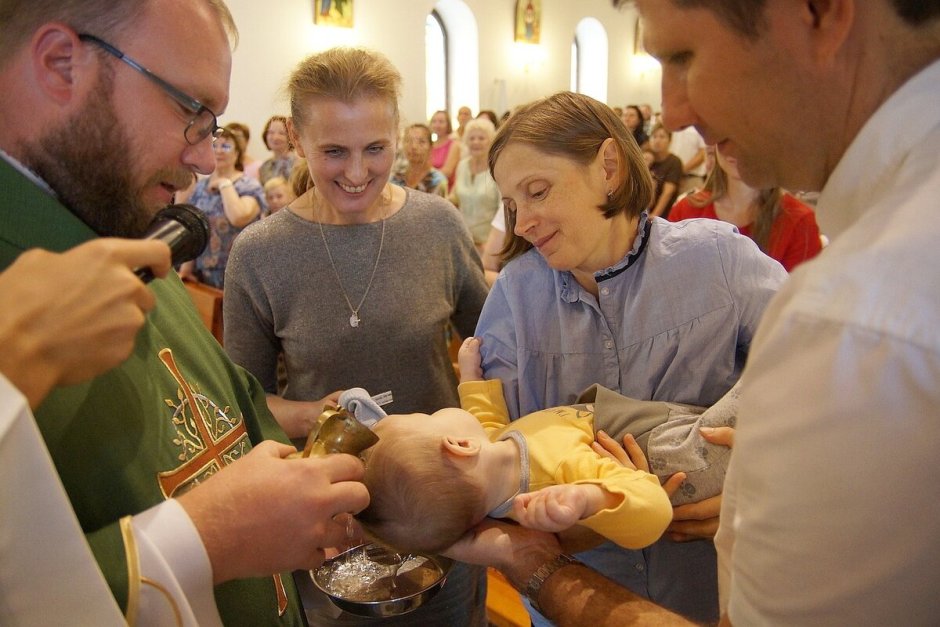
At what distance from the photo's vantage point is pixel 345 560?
1.95 m

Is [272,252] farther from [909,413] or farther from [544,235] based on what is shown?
[909,413]

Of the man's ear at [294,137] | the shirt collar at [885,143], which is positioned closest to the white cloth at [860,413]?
the shirt collar at [885,143]

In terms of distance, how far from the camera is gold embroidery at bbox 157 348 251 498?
4.64ft

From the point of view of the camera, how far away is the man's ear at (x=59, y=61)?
1338 mm

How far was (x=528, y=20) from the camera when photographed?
15.9 meters

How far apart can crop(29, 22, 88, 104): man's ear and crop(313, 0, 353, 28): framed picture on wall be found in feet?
37.5

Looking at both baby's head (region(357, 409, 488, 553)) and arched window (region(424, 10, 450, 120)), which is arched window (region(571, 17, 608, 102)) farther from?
baby's head (region(357, 409, 488, 553))

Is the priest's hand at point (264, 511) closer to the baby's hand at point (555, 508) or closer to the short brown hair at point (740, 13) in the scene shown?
the baby's hand at point (555, 508)

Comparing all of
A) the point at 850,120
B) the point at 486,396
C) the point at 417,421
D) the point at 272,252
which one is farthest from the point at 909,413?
the point at 272,252

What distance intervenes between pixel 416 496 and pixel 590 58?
18.6 meters

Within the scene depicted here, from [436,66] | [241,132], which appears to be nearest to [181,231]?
[241,132]

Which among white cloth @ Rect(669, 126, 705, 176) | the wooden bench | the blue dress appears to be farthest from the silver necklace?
white cloth @ Rect(669, 126, 705, 176)

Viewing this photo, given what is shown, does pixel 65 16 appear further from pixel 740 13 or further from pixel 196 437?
pixel 740 13

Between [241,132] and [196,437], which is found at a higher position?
[241,132]
